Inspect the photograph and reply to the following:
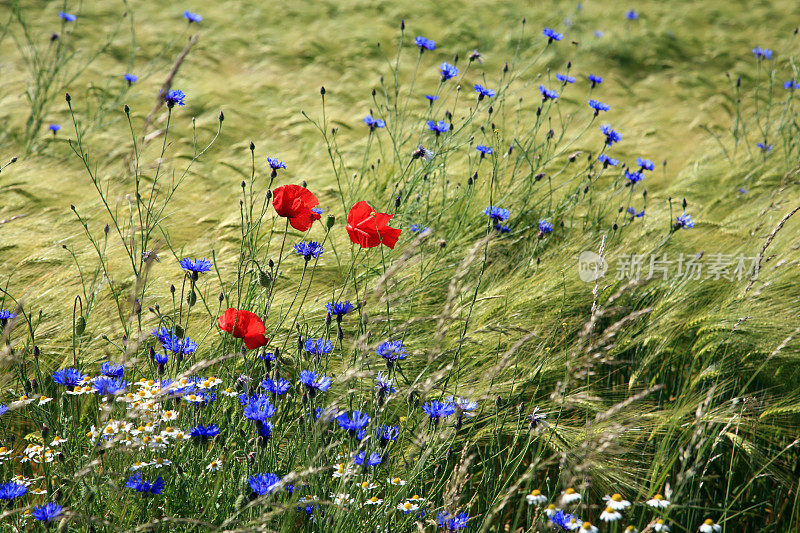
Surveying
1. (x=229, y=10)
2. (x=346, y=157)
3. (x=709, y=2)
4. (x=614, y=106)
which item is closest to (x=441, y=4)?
(x=229, y=10)

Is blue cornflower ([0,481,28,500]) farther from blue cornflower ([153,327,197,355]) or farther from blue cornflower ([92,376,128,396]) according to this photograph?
blue cornflower ([153,327,197,355])

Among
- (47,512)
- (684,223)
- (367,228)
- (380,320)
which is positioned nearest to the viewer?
(47,512)

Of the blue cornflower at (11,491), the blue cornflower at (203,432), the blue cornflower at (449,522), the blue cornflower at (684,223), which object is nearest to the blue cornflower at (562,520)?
the blue cornflower at (449,522)

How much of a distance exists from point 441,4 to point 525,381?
4998 mm

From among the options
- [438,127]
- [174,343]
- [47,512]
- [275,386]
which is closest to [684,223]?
[438,127]

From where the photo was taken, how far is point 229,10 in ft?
16.1

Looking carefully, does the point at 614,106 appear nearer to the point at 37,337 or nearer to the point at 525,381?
the point at 525,381

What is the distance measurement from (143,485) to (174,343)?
0.28 meters

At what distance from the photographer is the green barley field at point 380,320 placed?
1194mm

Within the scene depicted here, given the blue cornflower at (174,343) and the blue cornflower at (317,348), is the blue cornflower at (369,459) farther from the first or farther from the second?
the blue cornflower at (174,343)

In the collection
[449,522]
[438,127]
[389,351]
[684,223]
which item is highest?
[438,127]

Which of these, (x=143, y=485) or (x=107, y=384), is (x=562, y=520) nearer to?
(x=143, y=485)

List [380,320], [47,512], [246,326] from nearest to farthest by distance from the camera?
[47,512] < [246,326] < [380,320]

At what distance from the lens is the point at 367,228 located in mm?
1438
